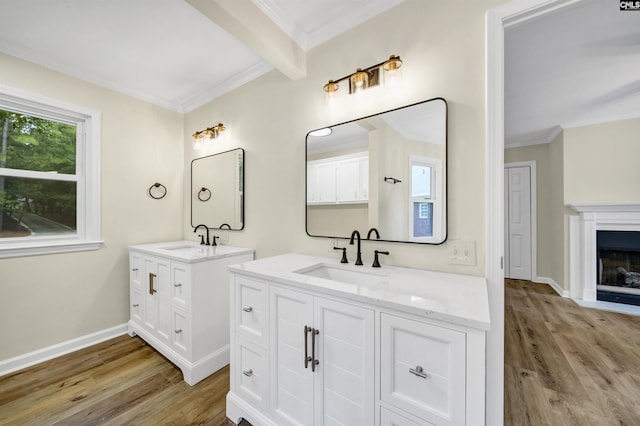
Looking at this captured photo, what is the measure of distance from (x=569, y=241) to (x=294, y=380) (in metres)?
4.52

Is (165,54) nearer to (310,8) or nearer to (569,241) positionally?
(310,8)

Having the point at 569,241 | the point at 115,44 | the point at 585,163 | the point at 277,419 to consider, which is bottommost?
the point at 277,419

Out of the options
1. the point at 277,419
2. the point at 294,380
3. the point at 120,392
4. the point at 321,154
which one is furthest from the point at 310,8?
the point at 120,392

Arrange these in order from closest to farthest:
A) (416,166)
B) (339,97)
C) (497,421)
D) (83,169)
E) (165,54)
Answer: (497,421) → (416,166) → (339,97) → (165,54) → (83,169)

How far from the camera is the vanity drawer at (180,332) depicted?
1948mm

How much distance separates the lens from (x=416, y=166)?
154 centimetres

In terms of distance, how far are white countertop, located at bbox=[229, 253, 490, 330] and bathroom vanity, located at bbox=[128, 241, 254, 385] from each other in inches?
23.4

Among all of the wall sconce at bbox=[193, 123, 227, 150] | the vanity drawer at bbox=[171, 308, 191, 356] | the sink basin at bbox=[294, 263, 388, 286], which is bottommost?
the vanity drawer at bbox=[171, 308, 191, 356]

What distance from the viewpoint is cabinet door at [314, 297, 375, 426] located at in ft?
3.47

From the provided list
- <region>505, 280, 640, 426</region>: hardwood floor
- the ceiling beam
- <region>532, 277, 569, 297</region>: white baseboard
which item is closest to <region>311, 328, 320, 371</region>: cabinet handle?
<region>505, 280, 640, 426</region>: hardwood floor

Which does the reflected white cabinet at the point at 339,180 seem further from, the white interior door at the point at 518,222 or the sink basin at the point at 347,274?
the white interior door at the point at 518,222

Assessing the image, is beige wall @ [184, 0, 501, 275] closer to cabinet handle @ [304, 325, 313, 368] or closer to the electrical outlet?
the electrical outlet

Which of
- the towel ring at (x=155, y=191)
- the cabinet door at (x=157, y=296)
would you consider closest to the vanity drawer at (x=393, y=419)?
the cabinet door at (x=157, y=296)

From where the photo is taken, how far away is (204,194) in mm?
2891
